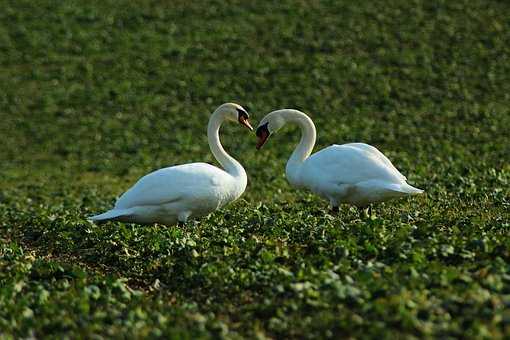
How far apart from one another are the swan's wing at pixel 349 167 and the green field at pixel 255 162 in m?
0.53

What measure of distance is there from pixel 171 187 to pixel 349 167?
2.22 meters

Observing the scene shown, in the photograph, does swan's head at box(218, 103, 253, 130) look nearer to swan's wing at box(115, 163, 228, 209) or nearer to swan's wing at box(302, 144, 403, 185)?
swan's wing at box(302, 144, 403, 185)

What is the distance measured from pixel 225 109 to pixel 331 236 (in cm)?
377

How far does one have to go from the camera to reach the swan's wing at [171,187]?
421 inches

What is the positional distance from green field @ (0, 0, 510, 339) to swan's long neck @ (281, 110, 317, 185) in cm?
66

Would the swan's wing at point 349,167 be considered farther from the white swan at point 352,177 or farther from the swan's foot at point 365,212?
the swan's foot at point 365,212

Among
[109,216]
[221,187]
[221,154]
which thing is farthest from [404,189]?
[109,216]

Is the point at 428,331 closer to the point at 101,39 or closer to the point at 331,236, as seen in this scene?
the point at 331,236

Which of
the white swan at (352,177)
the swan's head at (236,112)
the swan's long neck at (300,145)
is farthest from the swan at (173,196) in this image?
the swan's head at (236,112)

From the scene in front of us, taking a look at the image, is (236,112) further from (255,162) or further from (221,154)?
(255,162)

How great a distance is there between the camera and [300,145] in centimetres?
1291

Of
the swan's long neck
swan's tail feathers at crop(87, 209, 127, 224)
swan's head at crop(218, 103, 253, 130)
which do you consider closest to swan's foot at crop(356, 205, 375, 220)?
the swan's long neck

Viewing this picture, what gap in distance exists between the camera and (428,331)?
20.2 feet

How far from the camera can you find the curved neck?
11805 mm
